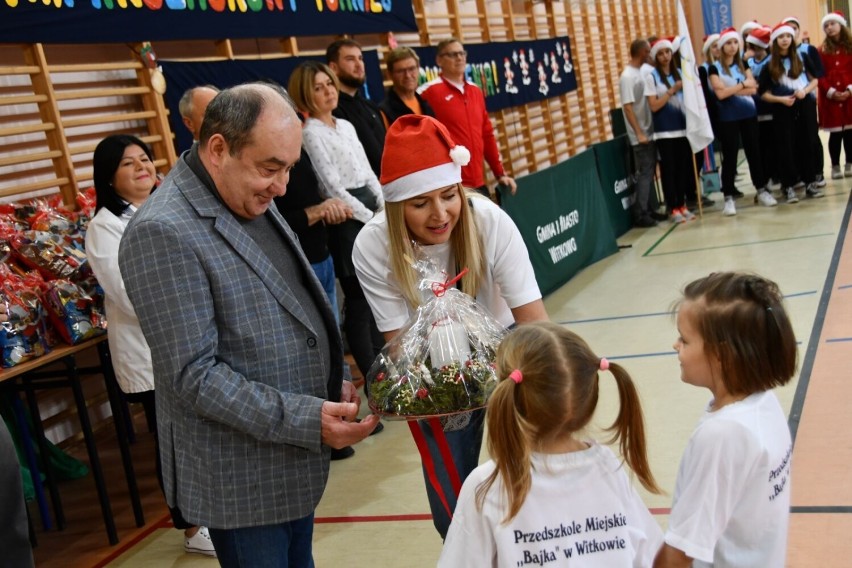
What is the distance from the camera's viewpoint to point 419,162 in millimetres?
2178

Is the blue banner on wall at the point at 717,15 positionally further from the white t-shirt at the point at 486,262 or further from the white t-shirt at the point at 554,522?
the white t-shirt at the point at 554,522

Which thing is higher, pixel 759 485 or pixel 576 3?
pixel 576 3

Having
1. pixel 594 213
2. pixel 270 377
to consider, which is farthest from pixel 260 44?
pixel 270 377

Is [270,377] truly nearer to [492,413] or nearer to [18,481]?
[492,413]

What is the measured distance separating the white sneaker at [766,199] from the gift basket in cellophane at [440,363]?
7.30m

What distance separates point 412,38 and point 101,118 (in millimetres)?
4153

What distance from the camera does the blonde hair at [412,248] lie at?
2203 millimetres

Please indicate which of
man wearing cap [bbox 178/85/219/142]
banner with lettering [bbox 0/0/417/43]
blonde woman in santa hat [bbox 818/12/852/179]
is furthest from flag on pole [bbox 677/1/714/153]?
man wearing cap [bbox 178/85/219/142]

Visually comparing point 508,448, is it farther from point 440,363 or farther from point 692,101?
point 692,101

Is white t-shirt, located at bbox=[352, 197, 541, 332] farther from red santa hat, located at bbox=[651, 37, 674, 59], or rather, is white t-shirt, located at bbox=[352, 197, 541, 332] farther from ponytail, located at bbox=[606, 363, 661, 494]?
red santa hat, located at bbox=[651, 37, 674, 59]

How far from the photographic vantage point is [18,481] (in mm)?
1226

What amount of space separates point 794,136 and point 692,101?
1311 millimetres

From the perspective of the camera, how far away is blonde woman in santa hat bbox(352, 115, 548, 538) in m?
2.19

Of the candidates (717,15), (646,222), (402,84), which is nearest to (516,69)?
(646,222)
